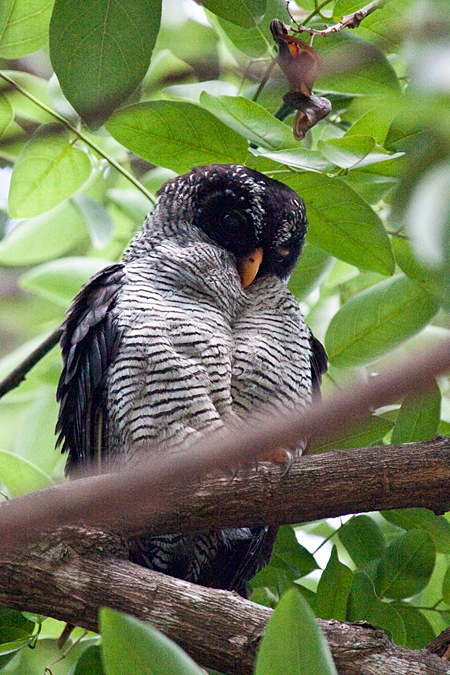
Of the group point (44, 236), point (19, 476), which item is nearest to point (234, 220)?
point (44, 236)

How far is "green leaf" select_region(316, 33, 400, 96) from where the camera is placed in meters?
2.08

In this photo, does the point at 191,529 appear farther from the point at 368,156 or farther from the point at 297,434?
the point at 297,434

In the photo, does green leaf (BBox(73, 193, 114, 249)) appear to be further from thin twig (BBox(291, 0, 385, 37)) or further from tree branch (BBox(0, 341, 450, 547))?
tree branch (BBox(0, 341, 450, 547))

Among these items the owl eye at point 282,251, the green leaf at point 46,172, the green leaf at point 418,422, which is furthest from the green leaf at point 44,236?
the green leaf at point 418,422

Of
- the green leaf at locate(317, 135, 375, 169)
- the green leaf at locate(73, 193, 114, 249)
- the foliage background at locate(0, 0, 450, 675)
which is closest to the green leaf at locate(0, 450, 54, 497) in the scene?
the foliage background at locate(0, 0, 450, 675)

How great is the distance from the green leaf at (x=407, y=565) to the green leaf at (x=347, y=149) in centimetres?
111

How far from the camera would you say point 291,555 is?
7.73ft

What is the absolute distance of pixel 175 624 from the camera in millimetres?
1766

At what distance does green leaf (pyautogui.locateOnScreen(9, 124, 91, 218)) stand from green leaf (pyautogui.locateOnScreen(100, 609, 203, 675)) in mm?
1764

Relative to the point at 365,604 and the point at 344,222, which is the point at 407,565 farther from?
the point at 344,222

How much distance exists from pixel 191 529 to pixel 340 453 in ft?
1.49

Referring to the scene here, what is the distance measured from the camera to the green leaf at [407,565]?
2.15 meters

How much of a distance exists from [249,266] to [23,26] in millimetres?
1204

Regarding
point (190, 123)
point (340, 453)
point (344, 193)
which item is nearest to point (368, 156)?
point (344, 193)
